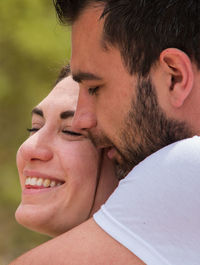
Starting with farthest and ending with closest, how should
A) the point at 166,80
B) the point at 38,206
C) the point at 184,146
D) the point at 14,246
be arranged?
the point at 14,246, the point at 38,206, the point at 166,80, the point at 184,146

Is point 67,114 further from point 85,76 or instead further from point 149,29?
point 149,29

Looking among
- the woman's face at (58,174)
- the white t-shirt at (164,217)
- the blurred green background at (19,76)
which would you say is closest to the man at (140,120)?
the white t-shirt at (164,217)

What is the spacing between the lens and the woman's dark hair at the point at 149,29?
2.62 m

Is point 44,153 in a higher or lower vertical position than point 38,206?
higher

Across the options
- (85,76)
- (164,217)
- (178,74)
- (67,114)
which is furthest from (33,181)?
(164,217)

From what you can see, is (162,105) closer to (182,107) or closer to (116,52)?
(182,107)

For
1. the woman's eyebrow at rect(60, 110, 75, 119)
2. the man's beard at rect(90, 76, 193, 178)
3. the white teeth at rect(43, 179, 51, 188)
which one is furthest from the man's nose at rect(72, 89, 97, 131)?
the white teeth at rect(43, 179, 51, 188)

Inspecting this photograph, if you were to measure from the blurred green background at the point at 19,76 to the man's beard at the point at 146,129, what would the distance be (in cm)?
479

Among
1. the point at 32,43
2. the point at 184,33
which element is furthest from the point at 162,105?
the point at 32,43

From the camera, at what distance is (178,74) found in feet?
8.38

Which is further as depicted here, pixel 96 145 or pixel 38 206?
pixel 38 206

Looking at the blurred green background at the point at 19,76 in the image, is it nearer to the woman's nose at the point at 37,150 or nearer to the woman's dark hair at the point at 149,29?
the woman's nose at the point at 37,150

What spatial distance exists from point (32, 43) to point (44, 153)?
5179 millimetres

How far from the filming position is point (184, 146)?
2.25 metres
